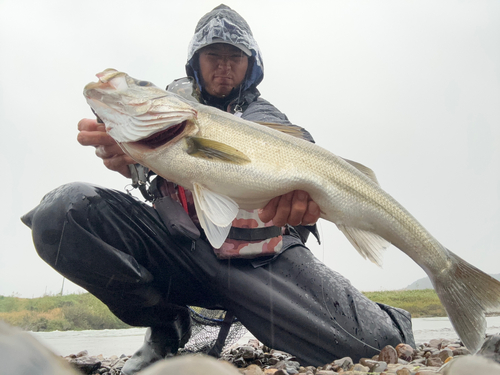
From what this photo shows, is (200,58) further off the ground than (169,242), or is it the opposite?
(200,58)

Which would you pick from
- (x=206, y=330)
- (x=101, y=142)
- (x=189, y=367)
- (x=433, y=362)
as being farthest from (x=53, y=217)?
(x=433, y=362)

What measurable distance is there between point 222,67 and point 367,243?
1967mm

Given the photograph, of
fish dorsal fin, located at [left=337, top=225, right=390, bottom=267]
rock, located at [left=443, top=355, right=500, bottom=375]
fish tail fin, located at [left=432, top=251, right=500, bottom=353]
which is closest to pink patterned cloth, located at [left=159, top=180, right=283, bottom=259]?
fish dorsal fin, located at [left=337, top=225, right=390, bottom=267]

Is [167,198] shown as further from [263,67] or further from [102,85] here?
[263,67]

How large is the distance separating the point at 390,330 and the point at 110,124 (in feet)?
6.97

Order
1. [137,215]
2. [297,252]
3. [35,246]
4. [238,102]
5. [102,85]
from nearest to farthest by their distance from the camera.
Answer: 1. [102,85]
2. [35,246]
3. [137,215]
4. [297,252]
5. [238,102]

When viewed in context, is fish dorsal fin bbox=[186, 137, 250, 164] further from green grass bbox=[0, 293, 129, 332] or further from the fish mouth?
green grass bbox=[0, 293, 129, 332]

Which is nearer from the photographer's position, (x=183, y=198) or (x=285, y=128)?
(x=285, y=128)

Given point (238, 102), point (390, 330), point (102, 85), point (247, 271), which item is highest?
point (238, 102)

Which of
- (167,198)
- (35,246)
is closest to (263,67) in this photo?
(167,198)

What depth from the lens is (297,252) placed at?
2.69 metres

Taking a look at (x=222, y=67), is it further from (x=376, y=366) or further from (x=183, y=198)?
(x=376, y=366)

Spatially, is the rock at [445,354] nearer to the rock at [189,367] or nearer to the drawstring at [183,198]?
the drawstring at [183,198]

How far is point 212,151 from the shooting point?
1.82m
